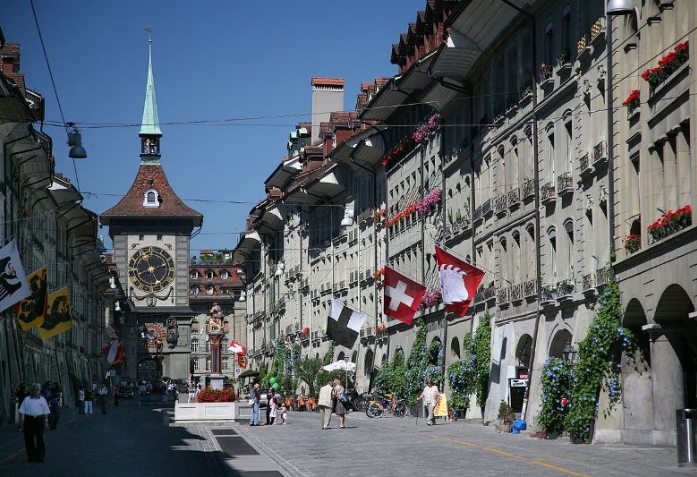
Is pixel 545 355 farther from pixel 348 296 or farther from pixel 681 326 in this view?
pixel 348 296

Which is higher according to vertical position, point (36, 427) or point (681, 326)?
point (681, 326)

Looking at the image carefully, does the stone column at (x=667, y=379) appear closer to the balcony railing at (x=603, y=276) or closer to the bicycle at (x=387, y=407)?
the balcony railing at (x=603, y=276)

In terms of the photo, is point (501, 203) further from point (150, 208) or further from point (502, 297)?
point (150, 208)

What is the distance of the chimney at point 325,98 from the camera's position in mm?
101438

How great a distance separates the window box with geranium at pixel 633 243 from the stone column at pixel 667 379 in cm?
208

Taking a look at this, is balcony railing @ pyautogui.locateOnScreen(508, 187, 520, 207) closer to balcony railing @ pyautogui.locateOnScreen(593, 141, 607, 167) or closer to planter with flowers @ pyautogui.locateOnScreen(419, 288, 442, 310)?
balcony railing @ pyautogui.locateOnScreen(593, 141, 607, 167)

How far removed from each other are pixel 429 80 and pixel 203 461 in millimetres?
32799

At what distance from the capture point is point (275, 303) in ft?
379

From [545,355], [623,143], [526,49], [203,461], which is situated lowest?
[203,461]

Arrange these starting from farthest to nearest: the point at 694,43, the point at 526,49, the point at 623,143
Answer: the point at 526,49, the point at 623,143, the point at 694,43

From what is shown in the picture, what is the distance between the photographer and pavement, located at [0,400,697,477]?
26645mm

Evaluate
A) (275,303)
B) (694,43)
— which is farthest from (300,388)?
(694,43)

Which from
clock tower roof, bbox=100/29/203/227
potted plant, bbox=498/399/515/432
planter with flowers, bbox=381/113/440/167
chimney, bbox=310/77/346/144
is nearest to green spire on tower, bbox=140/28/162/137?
clock tower roof, bbox=100/29/203/227

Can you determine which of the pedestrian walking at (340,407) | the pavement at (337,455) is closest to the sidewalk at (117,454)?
the pavement at (337,455)
